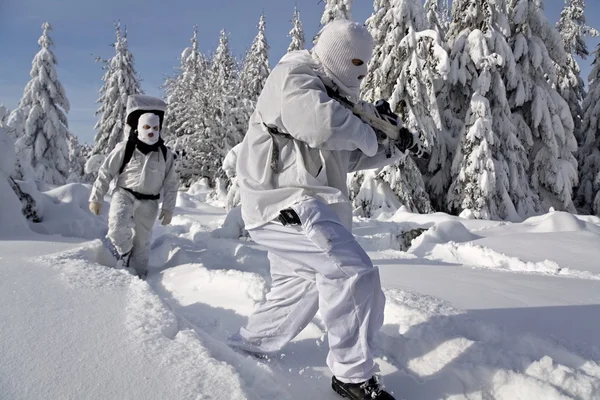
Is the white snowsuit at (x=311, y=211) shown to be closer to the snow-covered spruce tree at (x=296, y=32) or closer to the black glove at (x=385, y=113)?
the black glove at (x=385, y=113)

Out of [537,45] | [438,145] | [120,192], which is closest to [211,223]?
[120,192]

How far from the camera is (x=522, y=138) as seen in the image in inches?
645

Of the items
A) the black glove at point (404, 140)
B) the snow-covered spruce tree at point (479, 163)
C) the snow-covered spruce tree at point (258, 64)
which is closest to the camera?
the black glove at point (404, 140)

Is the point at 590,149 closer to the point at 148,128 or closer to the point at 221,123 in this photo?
the point at 221,123

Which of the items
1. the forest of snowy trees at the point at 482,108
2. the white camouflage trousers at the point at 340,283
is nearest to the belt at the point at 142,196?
the white camouflage trousers at the point at 340,283

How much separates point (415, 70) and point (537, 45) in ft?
19.3

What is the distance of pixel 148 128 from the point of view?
4.98 m

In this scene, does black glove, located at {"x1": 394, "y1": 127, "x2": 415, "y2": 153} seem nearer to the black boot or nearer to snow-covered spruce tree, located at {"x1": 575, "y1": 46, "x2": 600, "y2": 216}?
the black boot

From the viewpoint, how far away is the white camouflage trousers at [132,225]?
4961 mm

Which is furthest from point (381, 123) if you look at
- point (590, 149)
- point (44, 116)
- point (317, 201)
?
point (44, 116)

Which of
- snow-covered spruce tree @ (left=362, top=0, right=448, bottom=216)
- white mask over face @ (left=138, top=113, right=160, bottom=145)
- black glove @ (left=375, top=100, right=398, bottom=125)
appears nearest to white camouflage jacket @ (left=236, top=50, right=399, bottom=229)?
black glove @ (left=375, top=100, right=398, bottom=125)

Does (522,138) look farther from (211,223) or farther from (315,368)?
(315,368)

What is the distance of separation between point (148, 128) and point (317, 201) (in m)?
3.55

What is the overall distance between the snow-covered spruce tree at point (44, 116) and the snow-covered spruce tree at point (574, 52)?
25393mm
